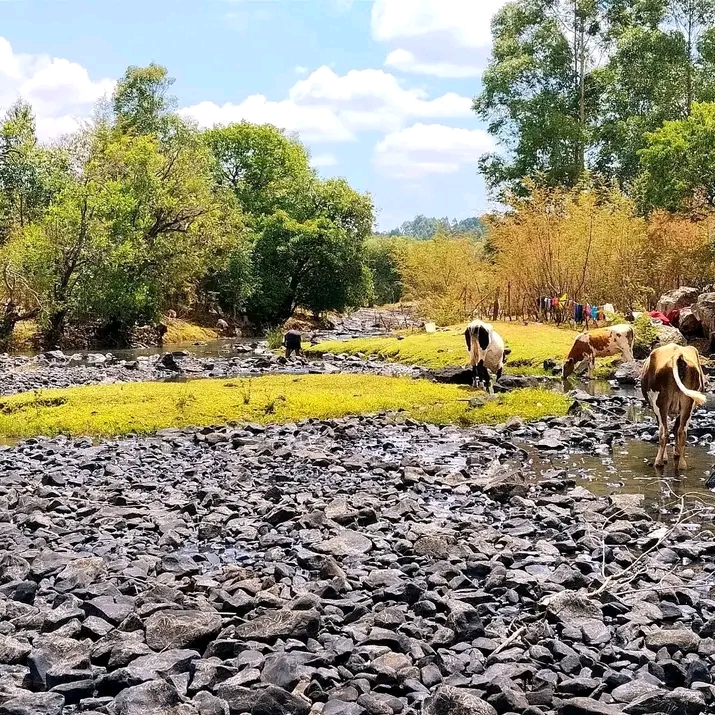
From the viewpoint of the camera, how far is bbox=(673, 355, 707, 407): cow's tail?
10.7m

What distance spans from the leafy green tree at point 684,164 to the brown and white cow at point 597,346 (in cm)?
1728

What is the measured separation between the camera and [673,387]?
37.3 feet

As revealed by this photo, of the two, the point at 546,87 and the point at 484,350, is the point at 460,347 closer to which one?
the point at 484,350

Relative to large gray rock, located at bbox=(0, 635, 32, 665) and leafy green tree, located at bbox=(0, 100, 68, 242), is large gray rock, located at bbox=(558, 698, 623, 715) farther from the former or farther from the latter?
leafy green tree, located at bbox=(0, 100, 68, 242)

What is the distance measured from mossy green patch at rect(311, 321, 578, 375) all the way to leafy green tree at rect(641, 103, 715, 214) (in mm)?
10681

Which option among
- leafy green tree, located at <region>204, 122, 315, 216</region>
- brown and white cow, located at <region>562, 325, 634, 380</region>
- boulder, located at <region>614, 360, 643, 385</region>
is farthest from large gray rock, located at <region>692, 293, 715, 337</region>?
leafy green tree, located at <region>204, 122, 315, 216</region>

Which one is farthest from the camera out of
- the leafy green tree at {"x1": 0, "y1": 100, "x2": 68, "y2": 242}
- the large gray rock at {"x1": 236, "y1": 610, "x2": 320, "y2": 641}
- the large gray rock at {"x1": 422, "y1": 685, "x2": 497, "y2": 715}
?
the leafy green tree at {"x1": 0, "y1": 100, "x2": 68, "y2": 242}

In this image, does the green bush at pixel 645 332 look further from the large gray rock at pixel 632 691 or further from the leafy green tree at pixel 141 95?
the leafy green tree at pixel 141 95

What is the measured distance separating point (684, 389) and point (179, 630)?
26.3ft

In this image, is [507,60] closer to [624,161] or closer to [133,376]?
[624,161]

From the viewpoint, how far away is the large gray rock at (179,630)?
205 inches

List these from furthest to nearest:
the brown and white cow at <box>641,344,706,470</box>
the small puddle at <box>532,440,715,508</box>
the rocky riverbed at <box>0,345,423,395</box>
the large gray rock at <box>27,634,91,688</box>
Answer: the rocky riverbed at <box>0,345,423,395</box> → the brown and white cow at <box>641,344,706,470</box> → the small puddle at <box>532,440,715,508</box> → the large gray rock at <box>27,634,91,688</box>

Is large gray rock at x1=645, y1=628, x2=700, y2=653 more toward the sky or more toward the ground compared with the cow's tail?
more toward the ground

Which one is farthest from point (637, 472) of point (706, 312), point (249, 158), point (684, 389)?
point (249, 158)
